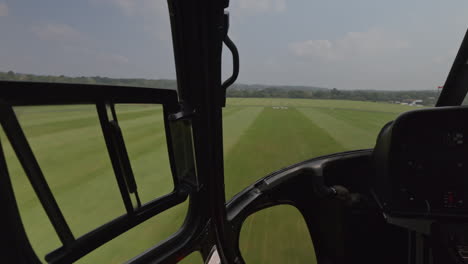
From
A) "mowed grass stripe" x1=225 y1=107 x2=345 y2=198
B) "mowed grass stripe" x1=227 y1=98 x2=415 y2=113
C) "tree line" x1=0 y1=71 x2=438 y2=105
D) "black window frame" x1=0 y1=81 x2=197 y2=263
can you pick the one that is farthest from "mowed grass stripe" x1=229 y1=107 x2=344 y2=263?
"black window frame" x1=0 y1=81 x2=197 y2=263

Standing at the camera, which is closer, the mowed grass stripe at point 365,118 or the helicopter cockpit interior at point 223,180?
the helicopter cockpit interior at point 223,180

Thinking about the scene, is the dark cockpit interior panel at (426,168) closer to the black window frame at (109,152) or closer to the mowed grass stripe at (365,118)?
the mowed grass stripe at (365,118)

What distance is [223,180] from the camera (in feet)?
4.32

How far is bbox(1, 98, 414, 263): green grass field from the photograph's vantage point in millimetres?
770

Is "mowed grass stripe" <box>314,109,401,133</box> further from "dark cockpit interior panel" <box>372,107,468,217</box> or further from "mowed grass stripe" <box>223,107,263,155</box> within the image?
"mowed grass stripe" <box>223,107,263,155</box>

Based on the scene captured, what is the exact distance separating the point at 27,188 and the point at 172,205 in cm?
62

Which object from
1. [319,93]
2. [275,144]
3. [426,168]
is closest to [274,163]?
[275,144]

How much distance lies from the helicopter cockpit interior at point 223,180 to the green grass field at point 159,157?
1.3 inches

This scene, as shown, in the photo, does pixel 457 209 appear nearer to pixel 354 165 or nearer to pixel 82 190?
pixel 354 165

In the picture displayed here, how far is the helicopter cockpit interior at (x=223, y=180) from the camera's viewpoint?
757mm

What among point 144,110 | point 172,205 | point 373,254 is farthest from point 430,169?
point 144,110

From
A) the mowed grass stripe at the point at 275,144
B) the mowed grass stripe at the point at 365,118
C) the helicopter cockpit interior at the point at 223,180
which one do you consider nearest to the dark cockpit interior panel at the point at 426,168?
the helicopter cockpit interior at the point at 223,180

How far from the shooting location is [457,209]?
1736mm

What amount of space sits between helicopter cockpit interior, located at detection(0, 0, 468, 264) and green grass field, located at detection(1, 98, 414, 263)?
0.03 meters
